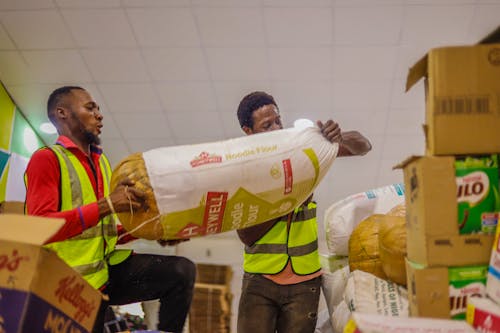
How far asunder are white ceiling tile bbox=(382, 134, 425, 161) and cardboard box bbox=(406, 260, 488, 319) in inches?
121

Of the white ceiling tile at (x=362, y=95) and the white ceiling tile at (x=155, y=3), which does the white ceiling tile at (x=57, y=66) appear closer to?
the white ceiling tile at (x=155, y=3)

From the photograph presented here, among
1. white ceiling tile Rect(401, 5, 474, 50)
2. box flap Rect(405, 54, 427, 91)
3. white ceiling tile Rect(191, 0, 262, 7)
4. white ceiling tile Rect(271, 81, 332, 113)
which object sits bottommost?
box flap Rect(405, 54, 427, 91)

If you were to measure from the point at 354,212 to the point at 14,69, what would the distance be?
307cm

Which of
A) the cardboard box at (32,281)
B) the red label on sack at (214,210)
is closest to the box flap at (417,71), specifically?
the red label on sack at (214,210)

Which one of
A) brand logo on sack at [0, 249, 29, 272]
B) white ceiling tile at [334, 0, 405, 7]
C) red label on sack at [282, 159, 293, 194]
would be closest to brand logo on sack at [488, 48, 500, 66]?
red label on sack at [282, 159, 293, 194]

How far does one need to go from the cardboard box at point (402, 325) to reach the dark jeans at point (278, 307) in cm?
73

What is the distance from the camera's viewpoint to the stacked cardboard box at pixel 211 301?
2324mm

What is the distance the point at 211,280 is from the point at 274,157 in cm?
90

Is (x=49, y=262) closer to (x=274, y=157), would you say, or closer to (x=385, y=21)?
(x=274, y=157)

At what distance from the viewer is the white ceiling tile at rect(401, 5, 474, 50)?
351 centimetres

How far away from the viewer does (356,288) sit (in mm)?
1854

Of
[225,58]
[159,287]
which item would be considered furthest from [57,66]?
[159,287]

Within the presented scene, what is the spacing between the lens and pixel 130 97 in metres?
4.17

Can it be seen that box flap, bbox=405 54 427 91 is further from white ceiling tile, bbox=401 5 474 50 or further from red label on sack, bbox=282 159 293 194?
white ceiling tile, bbox=401 5 474 50
